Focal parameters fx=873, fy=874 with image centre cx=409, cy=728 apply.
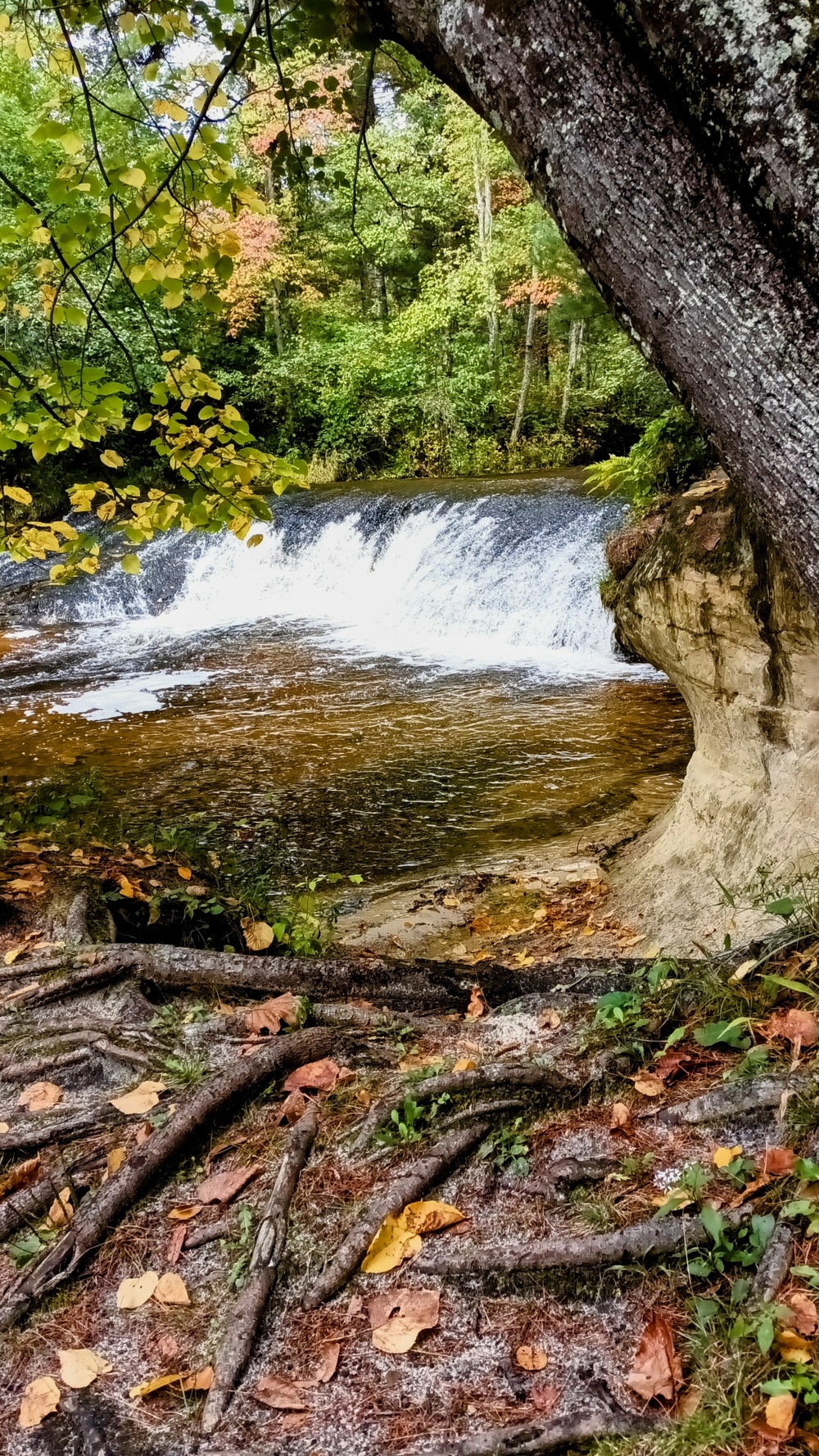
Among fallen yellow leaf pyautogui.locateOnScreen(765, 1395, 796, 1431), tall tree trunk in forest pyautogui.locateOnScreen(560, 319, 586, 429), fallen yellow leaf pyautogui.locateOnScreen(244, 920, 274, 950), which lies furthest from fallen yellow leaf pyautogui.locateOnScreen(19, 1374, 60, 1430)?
tall tree trunk in forest pyautogui.locateOnScreen(560, 319, 586, 429)

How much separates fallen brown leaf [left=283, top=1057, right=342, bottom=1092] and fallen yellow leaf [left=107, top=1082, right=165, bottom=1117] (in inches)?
13.9

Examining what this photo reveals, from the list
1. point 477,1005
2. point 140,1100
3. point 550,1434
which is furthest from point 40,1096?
point 550,1434

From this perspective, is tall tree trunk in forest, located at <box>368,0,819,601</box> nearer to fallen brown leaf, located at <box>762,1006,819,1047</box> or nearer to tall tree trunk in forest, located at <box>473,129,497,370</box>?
fallen brown leaf, located at <box>762,1006,819,1047</box>

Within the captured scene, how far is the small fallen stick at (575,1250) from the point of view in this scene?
163 cm

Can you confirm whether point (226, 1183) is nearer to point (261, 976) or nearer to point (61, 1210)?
point (61, 1210)

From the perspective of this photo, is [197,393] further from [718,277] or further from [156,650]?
[156,650]

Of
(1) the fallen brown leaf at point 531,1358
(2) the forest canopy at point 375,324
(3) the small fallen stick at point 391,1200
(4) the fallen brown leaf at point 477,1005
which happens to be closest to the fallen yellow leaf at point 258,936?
(4) the fallen brown leaf at point 477,1005

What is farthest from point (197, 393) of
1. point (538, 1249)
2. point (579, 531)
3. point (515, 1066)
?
point (579, 531)

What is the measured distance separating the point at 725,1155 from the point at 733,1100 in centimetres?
16

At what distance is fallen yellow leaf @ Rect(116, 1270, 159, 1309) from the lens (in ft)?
5.78

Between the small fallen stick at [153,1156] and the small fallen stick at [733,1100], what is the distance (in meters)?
0.98

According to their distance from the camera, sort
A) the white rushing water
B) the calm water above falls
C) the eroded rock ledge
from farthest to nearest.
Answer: the white rushing water → the calm water above falls → the eroded rock ledge

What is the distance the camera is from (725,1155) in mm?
1782

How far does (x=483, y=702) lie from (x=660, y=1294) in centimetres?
750
